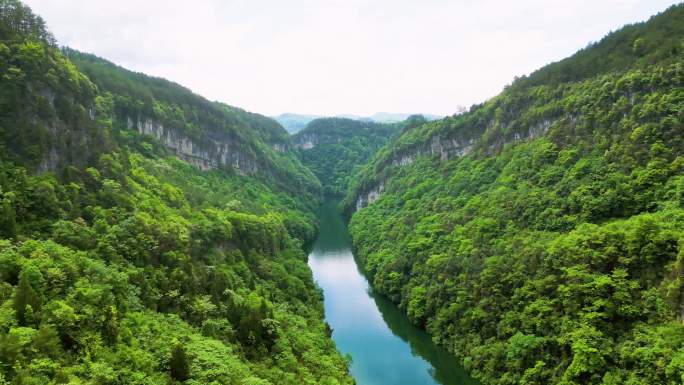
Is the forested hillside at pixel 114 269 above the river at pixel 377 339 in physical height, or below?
above

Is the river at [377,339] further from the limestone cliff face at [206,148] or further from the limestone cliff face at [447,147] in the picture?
the limestone cliff face at [206,148]

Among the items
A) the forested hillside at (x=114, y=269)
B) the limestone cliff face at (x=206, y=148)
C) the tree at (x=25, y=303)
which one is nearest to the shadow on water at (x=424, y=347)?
the forested hillside at (x=114, y=269)

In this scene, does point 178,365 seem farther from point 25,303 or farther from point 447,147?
point 447,147

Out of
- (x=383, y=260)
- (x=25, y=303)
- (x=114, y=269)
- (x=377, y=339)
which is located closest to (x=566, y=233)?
(x=377, y=339)

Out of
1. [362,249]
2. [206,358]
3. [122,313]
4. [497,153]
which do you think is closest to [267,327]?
[206,358]

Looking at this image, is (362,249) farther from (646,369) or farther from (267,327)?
(646,369)

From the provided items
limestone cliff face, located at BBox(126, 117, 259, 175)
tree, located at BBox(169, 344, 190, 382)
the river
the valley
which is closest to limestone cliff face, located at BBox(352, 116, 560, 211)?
the valley

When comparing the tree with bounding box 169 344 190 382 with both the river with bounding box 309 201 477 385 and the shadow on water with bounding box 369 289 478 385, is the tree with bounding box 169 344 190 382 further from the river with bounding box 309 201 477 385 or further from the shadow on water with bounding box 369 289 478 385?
the shadow on water with bounding box 369 289 478 385
